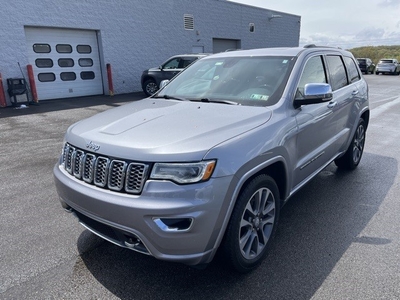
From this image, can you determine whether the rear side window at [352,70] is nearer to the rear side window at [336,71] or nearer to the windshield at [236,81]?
the rear side window at [336,71]

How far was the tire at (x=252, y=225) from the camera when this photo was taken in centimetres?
234

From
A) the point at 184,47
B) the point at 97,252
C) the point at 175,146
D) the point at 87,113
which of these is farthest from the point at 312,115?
the point at 184,47

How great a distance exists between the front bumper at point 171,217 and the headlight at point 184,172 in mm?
44

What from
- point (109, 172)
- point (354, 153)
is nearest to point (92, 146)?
point (109, 172)

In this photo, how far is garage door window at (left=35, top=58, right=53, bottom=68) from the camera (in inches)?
498

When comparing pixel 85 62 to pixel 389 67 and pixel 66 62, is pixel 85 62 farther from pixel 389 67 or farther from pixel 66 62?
pixel 389 67

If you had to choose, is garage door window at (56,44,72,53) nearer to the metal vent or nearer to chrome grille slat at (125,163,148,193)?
the metal vent

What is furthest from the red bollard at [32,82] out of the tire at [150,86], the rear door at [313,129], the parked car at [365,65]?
the parked car at [365,65]

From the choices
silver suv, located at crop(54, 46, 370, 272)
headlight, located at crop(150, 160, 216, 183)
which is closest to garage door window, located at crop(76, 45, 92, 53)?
silver suv, located at crop(54, 46, 370, 272)

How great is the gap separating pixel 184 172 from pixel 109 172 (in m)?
0.56

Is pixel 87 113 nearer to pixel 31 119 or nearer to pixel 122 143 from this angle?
pixel 31 119

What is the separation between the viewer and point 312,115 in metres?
3.28

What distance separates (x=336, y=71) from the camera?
420cm

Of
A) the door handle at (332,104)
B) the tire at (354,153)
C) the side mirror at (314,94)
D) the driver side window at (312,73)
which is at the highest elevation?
the driver side window at (312,73)
